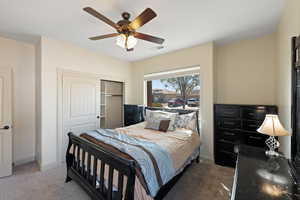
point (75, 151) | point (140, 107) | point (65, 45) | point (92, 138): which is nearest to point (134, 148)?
point (92, 138)

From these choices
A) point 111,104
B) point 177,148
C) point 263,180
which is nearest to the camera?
point 263,180

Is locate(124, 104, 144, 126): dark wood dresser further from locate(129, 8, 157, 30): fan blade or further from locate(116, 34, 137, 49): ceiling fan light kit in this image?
locate(129, 8, 157, 30): fan blade

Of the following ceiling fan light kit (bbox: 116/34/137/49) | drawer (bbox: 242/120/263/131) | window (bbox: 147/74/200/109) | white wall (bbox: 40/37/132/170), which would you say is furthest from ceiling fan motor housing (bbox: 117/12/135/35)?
drawer (bbox: 242/120/263/131)

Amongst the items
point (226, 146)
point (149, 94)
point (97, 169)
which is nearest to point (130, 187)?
point (97, 169)

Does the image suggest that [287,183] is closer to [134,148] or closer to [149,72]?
[134,148]

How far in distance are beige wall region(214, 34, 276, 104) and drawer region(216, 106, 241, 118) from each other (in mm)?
459

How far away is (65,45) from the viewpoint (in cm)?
314

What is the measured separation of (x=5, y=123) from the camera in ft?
8.54

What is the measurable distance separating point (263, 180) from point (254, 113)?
5.97ft

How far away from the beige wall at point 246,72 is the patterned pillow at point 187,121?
783mm

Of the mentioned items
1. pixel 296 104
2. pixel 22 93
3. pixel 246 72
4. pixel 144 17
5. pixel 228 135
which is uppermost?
pixel 144 17

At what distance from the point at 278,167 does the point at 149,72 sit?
141 inches

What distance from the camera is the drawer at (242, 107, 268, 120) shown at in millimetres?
2482

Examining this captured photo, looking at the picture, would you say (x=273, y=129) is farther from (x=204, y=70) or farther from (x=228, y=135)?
(x=204, y=70)
